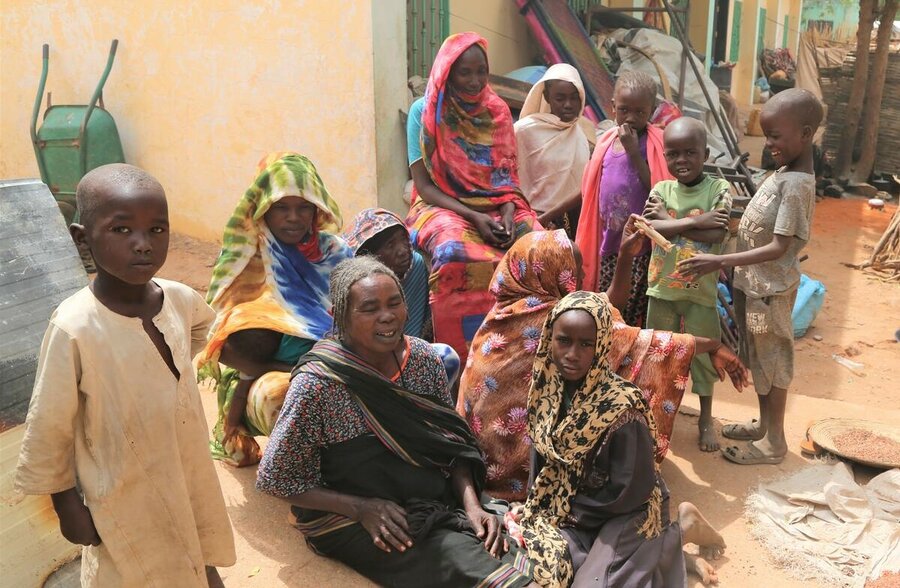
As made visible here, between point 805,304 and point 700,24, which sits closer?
point 805,304

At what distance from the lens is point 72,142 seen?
7.39 metres

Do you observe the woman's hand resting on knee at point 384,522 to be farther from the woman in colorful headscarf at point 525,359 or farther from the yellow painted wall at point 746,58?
the yellow painted wall at point 746,58

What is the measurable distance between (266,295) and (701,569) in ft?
7.22

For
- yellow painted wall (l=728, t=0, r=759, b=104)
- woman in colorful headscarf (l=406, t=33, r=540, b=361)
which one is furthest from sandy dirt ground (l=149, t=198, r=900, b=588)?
yellow painted wall (l=728, t=0, r=759, b=104)

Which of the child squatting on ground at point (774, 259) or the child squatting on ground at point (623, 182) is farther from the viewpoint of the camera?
the child squatting on ground at point (623, 182)

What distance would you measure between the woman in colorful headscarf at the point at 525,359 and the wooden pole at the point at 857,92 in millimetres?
10379

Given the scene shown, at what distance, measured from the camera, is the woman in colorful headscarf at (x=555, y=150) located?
16.4ft

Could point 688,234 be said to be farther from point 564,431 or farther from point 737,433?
point 564,431

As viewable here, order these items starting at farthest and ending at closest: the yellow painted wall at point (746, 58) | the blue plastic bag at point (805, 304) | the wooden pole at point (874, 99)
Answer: the yellow painted wall at point (746, 58) → the wooden pole at point (874, 99) → the blue plastic bag at point (805, 304)

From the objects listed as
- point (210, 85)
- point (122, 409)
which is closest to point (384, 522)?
point (122, 409)

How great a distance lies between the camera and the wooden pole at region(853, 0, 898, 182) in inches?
447

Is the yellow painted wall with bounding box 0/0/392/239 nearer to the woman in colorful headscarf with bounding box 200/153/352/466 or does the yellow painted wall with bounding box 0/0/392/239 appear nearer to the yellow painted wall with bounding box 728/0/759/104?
the woman in colorful headscarf with bounding box 200/153/352/466

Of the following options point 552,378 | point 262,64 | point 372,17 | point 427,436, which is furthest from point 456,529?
point 262,64

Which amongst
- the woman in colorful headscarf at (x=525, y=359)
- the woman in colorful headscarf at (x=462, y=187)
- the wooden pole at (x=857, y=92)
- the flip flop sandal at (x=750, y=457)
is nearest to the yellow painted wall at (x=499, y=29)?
the woman in colorful headscarf at (x=462, y=187)
